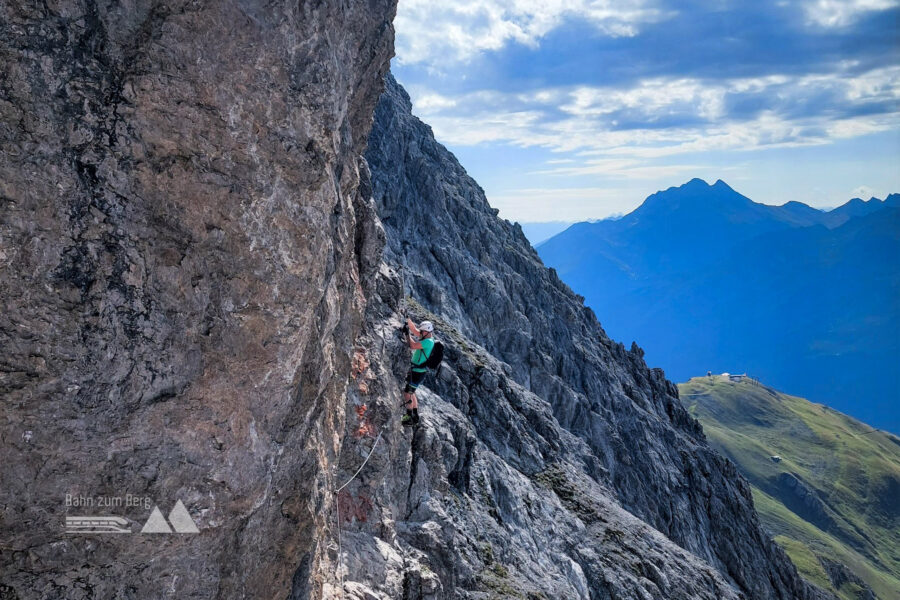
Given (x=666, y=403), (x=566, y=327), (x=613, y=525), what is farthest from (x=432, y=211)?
(x=666, y=403)

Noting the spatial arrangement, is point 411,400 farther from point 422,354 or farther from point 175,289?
point 175,289

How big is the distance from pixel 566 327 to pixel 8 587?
81.8m

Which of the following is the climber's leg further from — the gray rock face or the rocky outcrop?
the rocky outcrop

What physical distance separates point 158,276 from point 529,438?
39.5 m

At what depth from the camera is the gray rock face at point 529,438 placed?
28.5m

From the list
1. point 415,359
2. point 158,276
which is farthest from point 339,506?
point 158,276

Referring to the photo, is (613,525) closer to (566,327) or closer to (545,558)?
(545,558)

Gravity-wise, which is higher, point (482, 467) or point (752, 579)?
point (482, 467)

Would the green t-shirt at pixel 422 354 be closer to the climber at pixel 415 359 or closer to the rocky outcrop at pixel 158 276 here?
the climber at pixel 415 359

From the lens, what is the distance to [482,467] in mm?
34594

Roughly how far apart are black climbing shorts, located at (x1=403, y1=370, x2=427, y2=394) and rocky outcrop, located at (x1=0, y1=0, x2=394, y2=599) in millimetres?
10786

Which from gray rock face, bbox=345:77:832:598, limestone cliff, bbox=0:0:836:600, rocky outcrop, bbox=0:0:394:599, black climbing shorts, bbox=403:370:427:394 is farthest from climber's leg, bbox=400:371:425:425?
rocky outcrop, bbox=0:0:394:599

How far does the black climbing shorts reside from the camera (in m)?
21.1

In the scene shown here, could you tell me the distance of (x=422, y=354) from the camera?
20312mm
